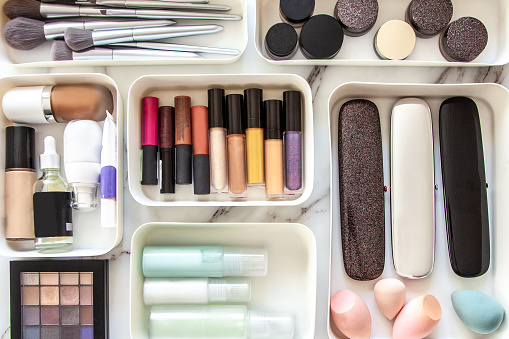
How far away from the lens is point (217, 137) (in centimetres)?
74

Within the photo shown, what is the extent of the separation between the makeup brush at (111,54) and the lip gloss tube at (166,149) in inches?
3.7

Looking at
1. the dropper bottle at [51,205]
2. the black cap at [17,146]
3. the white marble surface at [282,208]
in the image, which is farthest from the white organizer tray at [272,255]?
the black cap at [17,146]

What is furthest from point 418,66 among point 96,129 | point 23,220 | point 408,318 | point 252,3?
point 23,220

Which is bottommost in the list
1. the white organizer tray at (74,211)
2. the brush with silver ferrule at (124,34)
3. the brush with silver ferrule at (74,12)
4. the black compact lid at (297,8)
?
the white organizer tray at (74,211)

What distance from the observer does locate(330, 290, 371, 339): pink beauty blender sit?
28.0 inches

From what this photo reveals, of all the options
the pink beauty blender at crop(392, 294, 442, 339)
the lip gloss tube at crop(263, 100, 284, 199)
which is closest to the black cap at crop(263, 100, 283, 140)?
the lip gloss tube at crop(263, 100, 284, 199)

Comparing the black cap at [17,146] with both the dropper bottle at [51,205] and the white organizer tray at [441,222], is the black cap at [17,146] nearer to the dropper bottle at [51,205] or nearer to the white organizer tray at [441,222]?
the dropper bottle at [51,205]

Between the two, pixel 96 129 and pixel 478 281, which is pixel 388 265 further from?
pixel 96 129

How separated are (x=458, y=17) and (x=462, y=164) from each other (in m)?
0.28

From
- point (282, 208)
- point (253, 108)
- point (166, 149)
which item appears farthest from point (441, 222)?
point (166, 149)

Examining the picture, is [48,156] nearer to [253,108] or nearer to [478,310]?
[253,108]

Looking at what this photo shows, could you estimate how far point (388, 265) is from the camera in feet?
2.52

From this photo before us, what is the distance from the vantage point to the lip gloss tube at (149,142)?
75cm

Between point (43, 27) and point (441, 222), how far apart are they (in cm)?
79
